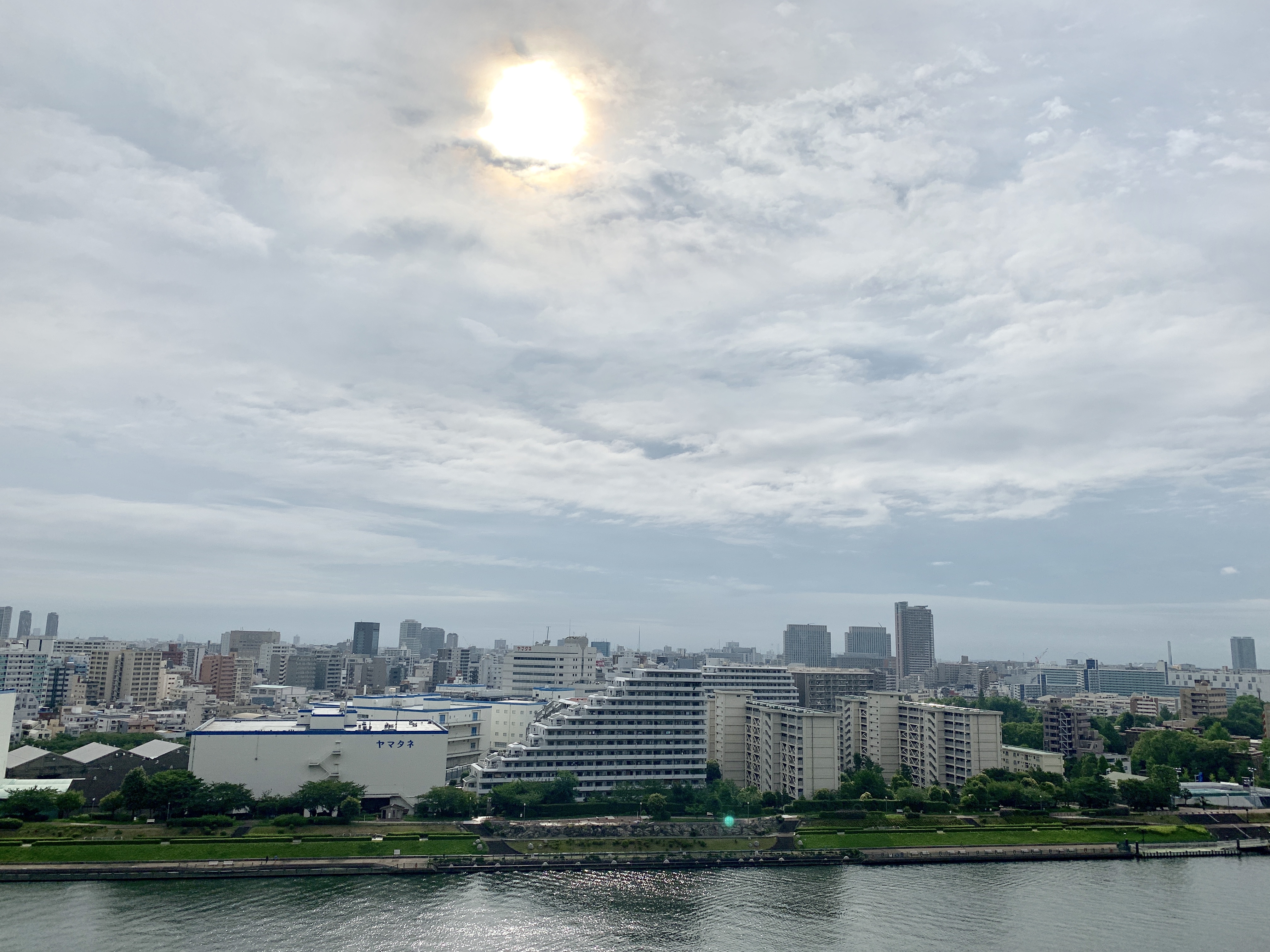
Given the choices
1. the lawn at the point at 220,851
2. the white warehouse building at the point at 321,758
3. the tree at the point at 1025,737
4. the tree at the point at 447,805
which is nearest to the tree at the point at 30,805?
the lawn at the point at 220,851

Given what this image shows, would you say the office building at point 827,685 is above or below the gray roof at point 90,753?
above

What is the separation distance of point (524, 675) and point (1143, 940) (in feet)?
284

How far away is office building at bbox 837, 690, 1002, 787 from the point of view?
70.2m

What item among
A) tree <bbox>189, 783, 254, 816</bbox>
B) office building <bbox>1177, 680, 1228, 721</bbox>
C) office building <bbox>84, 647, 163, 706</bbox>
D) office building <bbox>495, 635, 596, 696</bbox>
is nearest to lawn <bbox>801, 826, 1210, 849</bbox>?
tree <bbox>189, 783, 254, 816</bbox>

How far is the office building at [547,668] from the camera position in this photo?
376 feet

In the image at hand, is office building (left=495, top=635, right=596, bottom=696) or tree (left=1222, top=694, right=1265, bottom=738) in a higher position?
office building (left=495, top=635, right=596, bottom=696)

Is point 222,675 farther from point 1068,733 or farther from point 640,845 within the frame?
point 1068,733

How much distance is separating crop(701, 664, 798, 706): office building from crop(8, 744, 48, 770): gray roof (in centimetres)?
6223

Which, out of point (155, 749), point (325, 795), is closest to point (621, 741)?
point (325, 795)

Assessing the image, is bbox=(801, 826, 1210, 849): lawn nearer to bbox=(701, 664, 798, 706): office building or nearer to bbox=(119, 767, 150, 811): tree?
bbox=(119, 767, 150, 811): tree

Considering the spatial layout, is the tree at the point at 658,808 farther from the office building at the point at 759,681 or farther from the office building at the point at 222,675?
the office building at the point at 222,675

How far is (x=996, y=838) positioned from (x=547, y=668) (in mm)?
68614

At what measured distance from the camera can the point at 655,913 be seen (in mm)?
40031

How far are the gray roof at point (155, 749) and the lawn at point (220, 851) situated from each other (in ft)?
55.5
